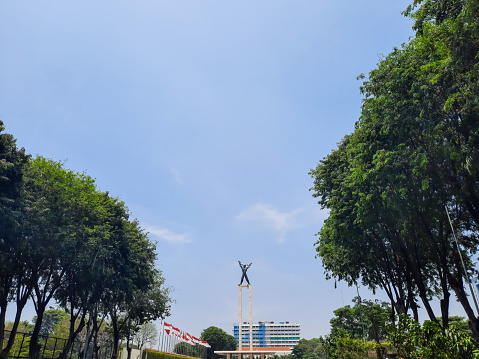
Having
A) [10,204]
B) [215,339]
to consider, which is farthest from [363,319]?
[215,339]

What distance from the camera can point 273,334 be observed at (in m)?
174

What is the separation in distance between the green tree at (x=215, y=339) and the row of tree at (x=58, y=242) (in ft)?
214

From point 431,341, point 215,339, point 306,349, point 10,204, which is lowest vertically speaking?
point 306,349

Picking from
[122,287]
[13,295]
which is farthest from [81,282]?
[13,295]

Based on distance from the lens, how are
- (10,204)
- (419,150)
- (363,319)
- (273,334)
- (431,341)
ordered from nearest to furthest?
1. (431,341)
2. (419,150)
3. (10,204)
4. (363,319)
5. (273,334)

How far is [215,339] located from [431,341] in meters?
84.4

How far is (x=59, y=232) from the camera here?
21.4 metres

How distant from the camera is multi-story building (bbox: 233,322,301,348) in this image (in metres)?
170

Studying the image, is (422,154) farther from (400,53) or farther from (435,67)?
(400,53)

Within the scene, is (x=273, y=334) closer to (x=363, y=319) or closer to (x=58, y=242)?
(x=363, y=319)

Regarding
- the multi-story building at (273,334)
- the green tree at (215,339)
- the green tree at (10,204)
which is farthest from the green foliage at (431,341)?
the multi-story building at (273,334)

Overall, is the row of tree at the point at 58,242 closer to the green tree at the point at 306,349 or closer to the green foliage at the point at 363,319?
the green foliage at the point at 363,319

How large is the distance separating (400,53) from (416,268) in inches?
560

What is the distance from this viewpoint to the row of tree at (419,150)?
12992 millimetres
